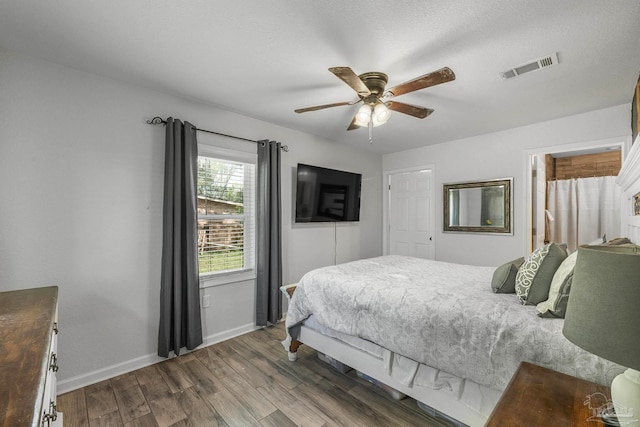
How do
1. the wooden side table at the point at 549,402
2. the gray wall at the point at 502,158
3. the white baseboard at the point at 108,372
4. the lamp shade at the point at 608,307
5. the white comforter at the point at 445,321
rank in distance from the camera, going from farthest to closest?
the gray wall at the point at 502,158 < the white baseboard at the point at 108,372 < the white comforter at the point at 445,321 < the wooden side table at the point at 549,402 < the lamp shade at the point at 608,307

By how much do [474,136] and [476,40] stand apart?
2.41 meters

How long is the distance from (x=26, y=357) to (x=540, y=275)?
2.32 meters

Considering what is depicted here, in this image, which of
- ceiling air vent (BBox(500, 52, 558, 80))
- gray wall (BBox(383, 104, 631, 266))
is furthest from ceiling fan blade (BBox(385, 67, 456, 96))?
gray wall (BBox(383, 104, 631, 266))

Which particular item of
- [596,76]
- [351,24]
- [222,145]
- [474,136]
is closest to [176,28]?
[351,24]

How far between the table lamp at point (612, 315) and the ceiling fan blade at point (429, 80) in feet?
4.38

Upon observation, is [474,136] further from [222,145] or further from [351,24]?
[222,145]

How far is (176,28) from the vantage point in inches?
68.6

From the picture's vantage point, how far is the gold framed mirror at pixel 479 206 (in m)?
3.70

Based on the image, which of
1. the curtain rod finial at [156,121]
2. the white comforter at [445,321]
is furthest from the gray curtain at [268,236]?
the curtain rod finial at [156,121]

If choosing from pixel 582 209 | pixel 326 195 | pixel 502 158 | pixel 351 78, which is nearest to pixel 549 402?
pixel 351 78

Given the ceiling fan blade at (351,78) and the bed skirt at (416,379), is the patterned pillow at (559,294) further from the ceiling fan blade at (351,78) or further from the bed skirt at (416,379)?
the ceiling fan blade at (351,78)

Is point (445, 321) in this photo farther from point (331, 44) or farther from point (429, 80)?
point (331, 44)

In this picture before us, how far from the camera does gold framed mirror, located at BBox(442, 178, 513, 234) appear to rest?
370cm

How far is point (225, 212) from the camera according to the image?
312 cm
